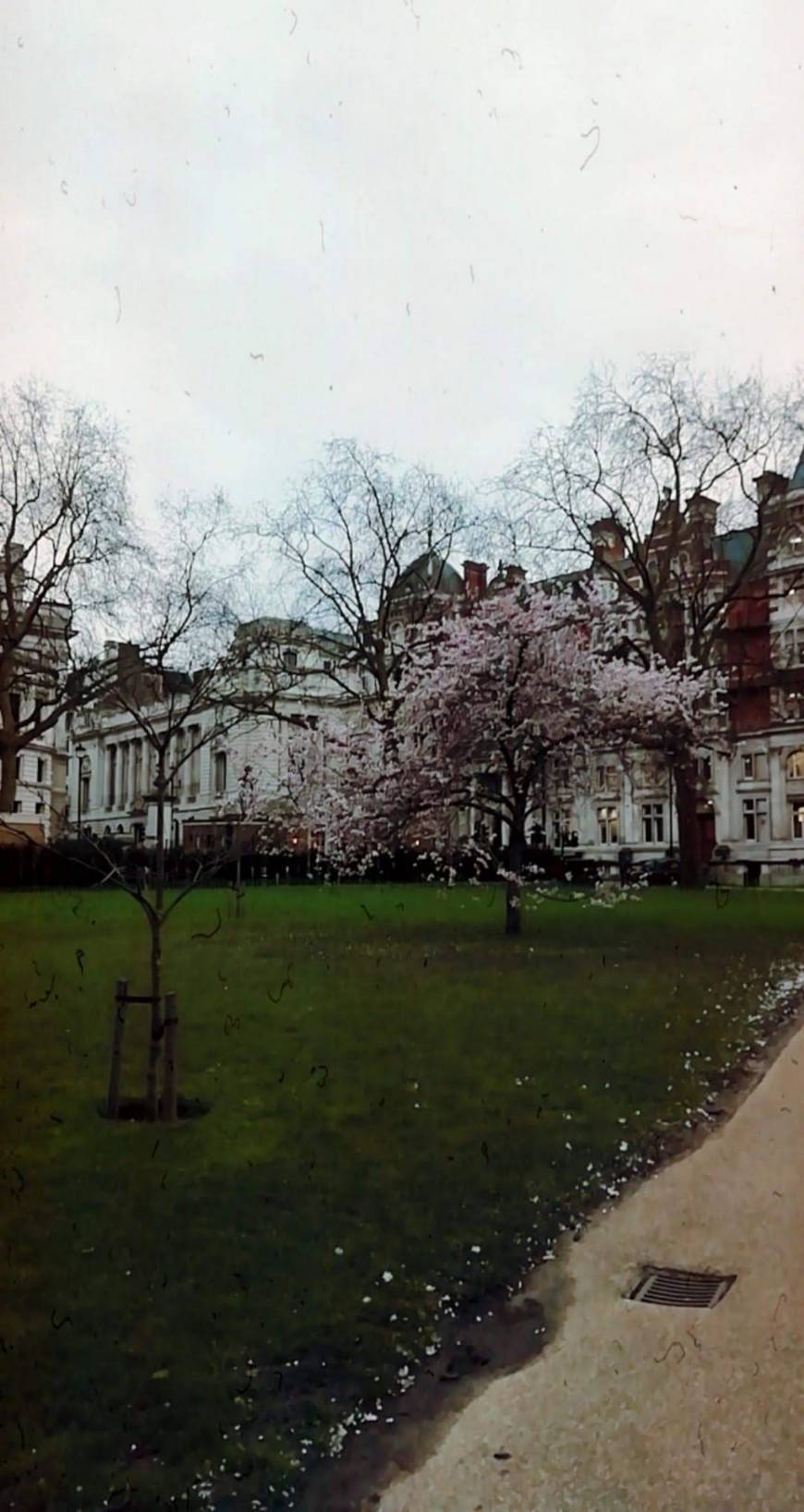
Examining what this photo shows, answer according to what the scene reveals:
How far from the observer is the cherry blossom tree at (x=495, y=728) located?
7.89 ft

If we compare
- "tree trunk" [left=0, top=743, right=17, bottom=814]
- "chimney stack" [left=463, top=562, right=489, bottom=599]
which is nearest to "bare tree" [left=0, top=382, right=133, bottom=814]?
"tree trunk" [left=0, top=743, right=17, bottom=814]

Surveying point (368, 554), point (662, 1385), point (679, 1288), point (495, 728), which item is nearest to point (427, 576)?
point (368, 554)

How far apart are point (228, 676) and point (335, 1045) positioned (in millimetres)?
650

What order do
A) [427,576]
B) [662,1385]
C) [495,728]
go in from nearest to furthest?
[662,1385] → [427,576] → [495,728]

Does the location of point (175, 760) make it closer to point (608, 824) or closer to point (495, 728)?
point (608, 824)

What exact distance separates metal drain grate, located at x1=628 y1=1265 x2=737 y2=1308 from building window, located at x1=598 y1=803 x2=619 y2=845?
113cm

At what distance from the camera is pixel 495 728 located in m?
4.01

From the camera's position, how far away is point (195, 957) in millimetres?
1771

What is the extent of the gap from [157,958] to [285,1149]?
37 cm

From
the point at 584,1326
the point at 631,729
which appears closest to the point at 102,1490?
the point at 584,1326

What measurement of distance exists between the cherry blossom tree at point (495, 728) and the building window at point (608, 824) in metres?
0.19

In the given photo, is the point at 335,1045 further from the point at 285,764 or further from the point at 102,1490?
the point at 102,1490

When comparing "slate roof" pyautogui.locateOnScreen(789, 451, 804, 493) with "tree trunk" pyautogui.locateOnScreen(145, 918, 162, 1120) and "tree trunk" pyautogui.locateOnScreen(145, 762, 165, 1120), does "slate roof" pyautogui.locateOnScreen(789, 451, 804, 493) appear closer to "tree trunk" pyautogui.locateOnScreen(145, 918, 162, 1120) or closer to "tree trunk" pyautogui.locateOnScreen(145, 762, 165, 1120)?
"tree trunk" pyautogui.locateOnScreen(145, 762, 165, 1120)

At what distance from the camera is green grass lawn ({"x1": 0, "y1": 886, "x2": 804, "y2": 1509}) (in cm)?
120
